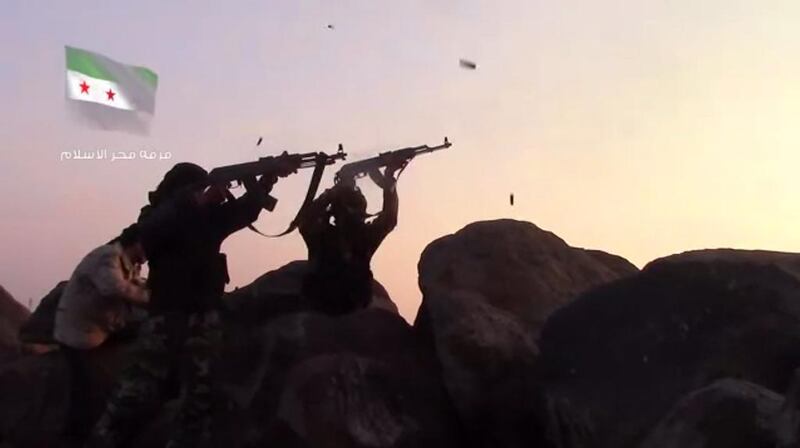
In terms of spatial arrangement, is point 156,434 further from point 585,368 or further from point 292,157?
point 585,368

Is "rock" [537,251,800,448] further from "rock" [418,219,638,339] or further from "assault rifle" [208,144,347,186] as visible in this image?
"assault rifle" [208,144,347,186]

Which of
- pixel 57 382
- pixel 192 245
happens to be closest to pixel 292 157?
pixel 192 245

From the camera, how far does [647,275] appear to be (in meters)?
7.66

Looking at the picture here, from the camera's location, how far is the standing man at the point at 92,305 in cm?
845

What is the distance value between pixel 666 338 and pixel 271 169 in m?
3.33

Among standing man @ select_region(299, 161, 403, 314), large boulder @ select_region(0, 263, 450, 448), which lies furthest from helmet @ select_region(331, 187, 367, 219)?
large boulder @ select_region(0, 263, 450, 448)

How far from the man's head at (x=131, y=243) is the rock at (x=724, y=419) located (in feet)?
15.1

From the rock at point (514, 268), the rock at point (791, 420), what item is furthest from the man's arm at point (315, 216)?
the rock at point (791, 420)

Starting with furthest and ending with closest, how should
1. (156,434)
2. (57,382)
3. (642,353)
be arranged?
(57,382)
(156,434)
(642,353)

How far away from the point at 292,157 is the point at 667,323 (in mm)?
3325

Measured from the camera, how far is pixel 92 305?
8.62 metres

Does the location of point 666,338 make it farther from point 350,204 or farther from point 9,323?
point 9,323

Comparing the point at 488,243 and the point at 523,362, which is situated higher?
the point at 488,243

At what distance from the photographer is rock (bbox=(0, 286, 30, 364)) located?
1187 cm
